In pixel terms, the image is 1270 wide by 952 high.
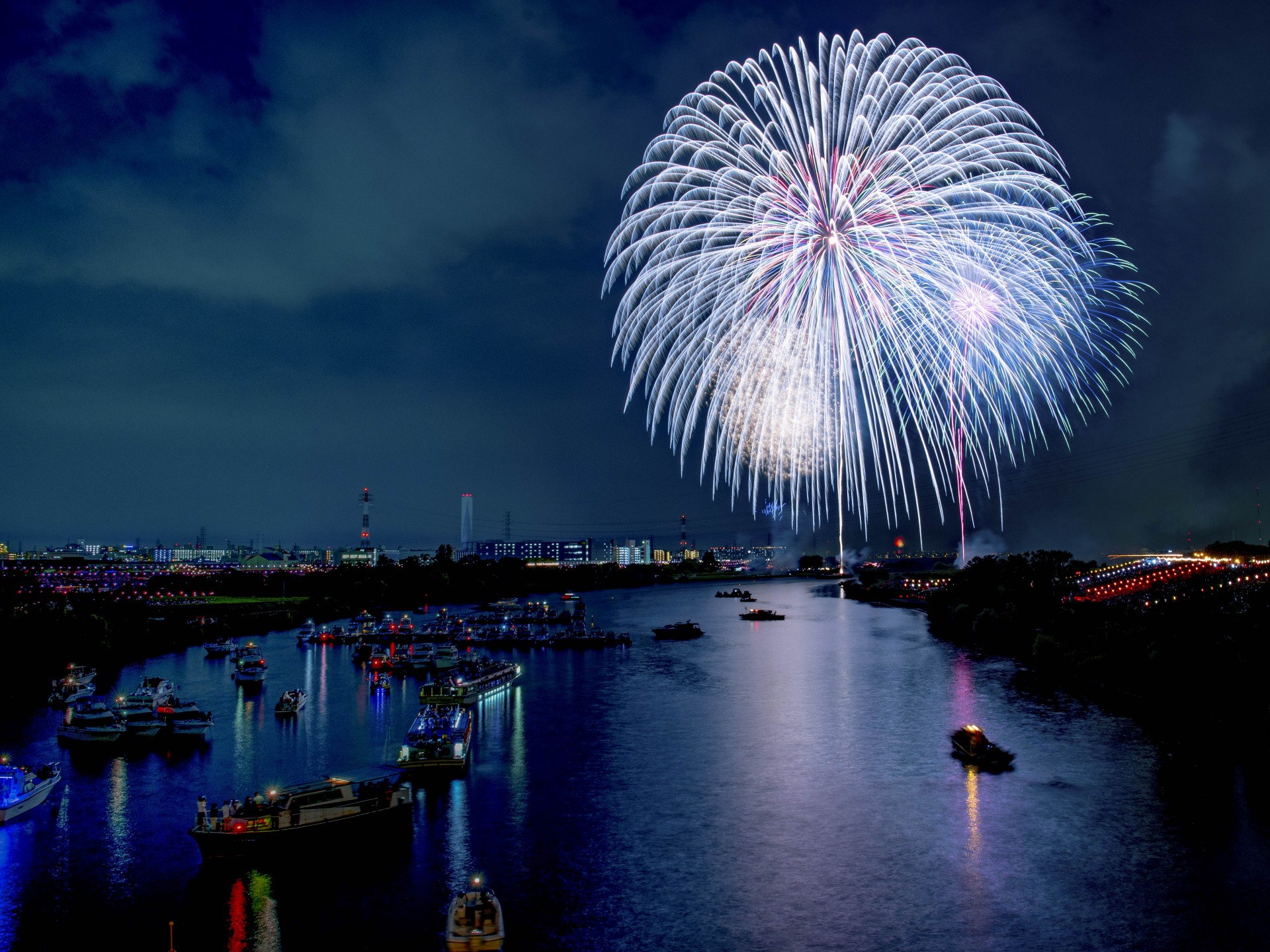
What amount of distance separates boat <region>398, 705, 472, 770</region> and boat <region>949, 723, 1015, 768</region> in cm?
1653

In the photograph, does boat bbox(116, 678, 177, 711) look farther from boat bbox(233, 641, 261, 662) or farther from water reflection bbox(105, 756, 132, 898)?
boat bbox(233, 641, 261, 662)

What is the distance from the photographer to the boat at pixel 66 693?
132 feet

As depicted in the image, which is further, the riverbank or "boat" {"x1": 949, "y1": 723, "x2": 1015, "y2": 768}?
the riverbank

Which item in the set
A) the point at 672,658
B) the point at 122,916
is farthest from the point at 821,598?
the point at 122,916

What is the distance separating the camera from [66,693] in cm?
4138

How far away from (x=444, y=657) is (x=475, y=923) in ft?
126

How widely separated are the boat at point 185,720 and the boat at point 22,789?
25.7 feet

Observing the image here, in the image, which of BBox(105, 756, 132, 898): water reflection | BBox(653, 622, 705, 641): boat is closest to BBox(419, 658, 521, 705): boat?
BBox(105, 756, 132, 898): water reflection

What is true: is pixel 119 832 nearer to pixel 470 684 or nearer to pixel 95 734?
pixel 95 734

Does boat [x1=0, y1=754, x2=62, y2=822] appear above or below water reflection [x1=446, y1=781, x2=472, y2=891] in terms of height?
above

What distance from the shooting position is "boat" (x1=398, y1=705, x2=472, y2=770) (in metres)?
28.1

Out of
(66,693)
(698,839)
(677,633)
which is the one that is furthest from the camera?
(677,633)

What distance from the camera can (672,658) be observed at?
58719mm

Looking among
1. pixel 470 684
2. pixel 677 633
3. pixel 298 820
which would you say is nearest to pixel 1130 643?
pixel 470 684
